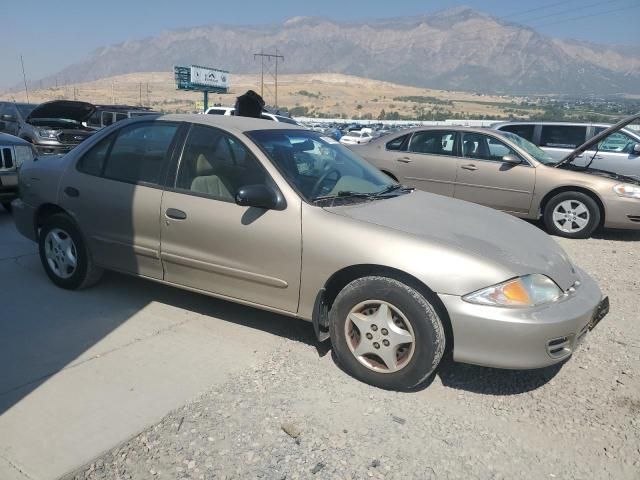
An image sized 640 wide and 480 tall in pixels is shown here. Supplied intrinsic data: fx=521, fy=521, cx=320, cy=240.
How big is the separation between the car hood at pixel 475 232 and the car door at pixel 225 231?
0.44 metres

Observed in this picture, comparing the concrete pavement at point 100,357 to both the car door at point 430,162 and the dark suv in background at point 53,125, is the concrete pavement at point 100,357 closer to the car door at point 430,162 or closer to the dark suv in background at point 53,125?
the car door at point 430,162

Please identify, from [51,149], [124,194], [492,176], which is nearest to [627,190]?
[492,176]

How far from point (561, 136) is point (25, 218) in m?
9.32

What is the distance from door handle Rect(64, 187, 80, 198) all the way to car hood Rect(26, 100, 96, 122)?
26.9 ft

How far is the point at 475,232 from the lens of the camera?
3312 mm

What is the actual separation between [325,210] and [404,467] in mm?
1562

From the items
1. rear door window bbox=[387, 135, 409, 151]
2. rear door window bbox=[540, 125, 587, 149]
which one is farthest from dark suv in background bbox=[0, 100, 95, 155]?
rear door window bbox=[540, 125, 587, 149]

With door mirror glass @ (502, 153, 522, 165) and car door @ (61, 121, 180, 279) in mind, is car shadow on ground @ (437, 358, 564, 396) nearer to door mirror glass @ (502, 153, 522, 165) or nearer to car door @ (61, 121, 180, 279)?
car door @ (61, 121, 180, 279)

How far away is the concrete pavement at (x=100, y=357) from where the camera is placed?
258 cm

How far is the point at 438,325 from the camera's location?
289 cm

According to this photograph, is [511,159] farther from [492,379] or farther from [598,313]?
[492,379]

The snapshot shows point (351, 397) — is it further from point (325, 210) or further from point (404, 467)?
point (325, 210)

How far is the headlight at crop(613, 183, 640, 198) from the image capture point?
7.08m

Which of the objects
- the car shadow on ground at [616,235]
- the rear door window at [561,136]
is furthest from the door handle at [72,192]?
the rear door window at [561,136]
